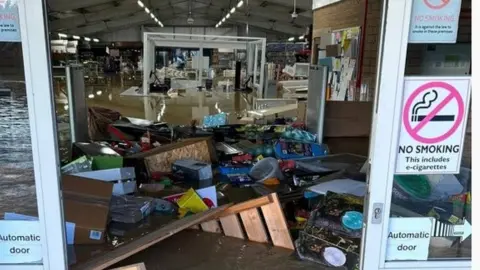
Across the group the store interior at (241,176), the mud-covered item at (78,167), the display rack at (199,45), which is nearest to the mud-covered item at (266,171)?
the store interior at (241,176)

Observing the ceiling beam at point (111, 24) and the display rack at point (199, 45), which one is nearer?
the display rack at point (199, 45)

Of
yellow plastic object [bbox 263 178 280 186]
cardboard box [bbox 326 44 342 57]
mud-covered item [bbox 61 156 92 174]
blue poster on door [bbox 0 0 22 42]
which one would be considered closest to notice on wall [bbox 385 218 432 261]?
blue poster on door [bbox 0 0 22 42]

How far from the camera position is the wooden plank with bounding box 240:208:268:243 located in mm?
2742

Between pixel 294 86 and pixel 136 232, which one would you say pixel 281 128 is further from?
pixel 294 86

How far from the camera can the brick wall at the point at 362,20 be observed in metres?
5.43

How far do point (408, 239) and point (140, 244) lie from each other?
1541 millimetres

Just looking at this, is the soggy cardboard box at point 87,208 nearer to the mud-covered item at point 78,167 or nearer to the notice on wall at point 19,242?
the mud-covered item at point 78,167

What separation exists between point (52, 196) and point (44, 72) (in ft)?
1.65

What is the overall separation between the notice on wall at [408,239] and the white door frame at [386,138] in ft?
0.09

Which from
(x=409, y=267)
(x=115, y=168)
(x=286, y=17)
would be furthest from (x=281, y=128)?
(x=286, y=17)

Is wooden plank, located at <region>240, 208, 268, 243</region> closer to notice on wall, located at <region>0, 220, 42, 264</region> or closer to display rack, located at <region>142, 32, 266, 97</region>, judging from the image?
notice on wall, located at <region>0, 220, 42, 264</region>

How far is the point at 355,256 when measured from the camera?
7.77 ft

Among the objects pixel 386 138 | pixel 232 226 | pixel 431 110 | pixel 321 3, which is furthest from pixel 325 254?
pixel 321 3

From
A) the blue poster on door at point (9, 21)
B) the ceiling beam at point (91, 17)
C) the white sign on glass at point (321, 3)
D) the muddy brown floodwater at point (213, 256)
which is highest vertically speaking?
the ceiling beam at point (91, 17)
